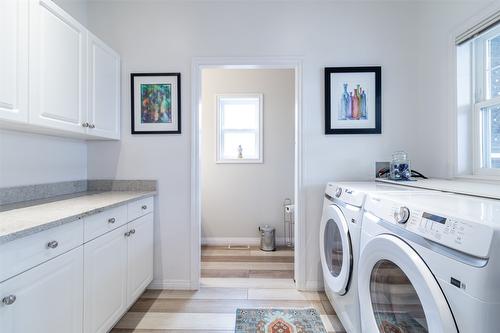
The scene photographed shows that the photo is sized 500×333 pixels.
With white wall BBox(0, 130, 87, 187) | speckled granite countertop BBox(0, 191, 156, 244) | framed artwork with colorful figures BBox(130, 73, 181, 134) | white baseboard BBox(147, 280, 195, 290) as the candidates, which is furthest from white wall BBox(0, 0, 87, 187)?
white baseboard BBox(147, 280, 195, 290)

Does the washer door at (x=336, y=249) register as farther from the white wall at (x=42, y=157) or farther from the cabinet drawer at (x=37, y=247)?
the white wall at (x=42, y=157)

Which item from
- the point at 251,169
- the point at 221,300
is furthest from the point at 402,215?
the point at 251,169

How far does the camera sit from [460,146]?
1846 mm

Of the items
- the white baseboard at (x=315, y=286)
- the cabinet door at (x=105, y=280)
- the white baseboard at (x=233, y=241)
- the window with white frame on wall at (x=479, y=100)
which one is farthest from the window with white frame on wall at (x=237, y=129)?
the window with white frame on wall at (x=479, y=100)

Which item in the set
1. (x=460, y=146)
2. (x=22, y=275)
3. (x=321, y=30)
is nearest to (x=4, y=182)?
(x=22, y=275)

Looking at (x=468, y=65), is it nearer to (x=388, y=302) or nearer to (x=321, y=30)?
(x=321, y=30)

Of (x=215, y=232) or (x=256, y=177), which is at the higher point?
(x=256, y=177)

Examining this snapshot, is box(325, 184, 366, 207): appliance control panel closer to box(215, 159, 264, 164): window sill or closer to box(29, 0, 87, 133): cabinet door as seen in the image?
box(215, 159, 264, 164): window sill

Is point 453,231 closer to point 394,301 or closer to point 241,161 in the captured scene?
point 394,301

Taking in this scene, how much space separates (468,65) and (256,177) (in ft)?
7.76

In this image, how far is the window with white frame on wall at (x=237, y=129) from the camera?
347 cm

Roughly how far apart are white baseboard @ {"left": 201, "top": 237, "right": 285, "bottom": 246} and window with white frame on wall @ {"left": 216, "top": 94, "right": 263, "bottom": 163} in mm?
1069

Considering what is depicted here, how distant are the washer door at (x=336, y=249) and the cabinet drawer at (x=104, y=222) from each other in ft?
4.57

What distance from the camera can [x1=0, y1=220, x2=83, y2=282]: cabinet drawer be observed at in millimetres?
873
